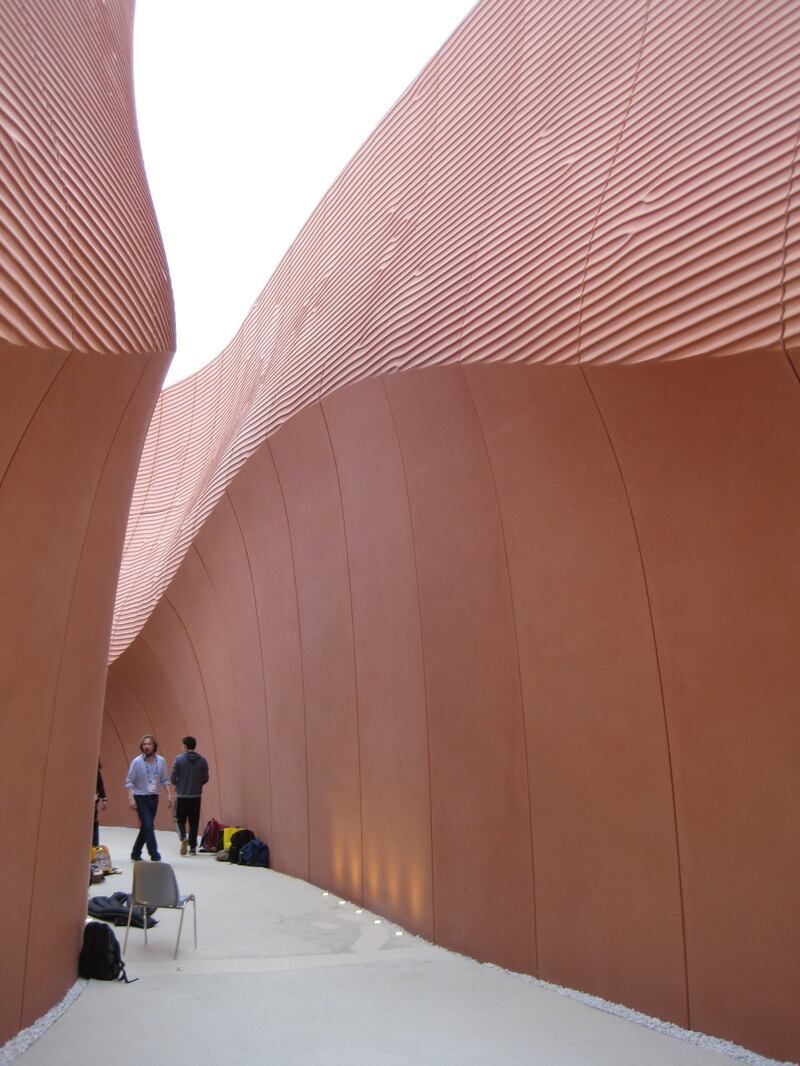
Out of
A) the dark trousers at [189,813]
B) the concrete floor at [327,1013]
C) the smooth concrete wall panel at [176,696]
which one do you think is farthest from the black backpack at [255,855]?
the concrete floor at [327,1013]

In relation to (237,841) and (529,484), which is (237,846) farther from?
(529,484)

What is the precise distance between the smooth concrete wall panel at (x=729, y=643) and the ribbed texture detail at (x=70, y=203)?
274 cm

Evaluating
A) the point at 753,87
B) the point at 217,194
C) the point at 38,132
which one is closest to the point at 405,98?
the point at 753,87

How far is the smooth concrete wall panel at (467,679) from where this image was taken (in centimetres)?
670

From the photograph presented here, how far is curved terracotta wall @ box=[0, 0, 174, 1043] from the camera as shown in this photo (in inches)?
167

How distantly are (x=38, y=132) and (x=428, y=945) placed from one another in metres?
6.47

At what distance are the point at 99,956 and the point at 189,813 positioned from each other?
20.6ft

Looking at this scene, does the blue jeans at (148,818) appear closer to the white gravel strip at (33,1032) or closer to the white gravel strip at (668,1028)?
the white gravel strip at (33,1032)

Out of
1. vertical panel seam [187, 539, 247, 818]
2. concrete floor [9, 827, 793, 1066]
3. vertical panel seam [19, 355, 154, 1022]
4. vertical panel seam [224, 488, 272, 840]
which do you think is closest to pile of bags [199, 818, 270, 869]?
vertical panel seam [224, 488, 272, 840]

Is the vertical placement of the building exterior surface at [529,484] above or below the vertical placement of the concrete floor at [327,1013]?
above

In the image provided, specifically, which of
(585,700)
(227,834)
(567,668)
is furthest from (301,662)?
(585,700)

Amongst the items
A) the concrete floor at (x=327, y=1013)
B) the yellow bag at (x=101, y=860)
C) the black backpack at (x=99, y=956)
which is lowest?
the concrete floor at (x=327, y=1013)

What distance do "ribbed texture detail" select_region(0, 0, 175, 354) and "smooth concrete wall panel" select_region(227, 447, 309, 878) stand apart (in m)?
4.39

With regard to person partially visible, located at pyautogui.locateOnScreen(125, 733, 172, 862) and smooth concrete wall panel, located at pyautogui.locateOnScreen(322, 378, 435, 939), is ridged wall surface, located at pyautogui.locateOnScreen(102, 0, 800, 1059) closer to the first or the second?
smooth concrete wall panel, located at pyautogui.locateOnScreen(322, 378, 435, 939)
